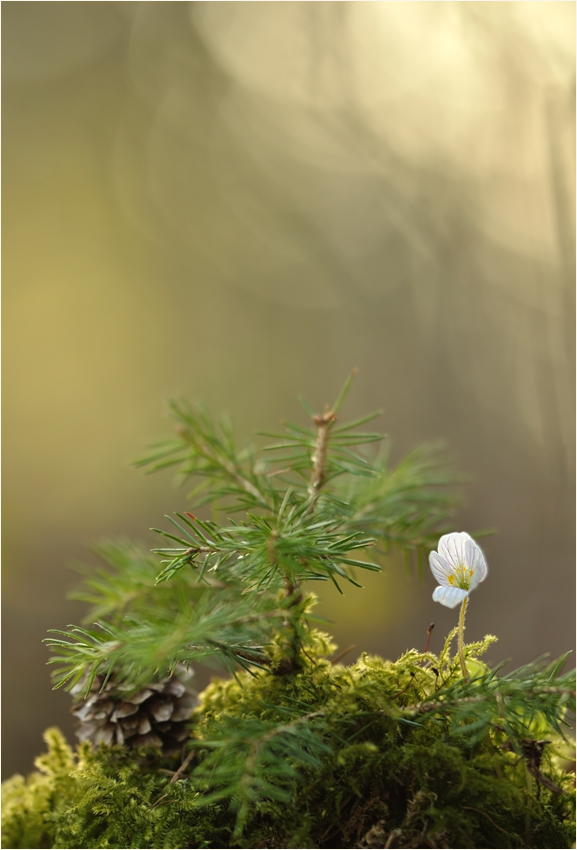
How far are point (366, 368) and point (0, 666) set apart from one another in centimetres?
207

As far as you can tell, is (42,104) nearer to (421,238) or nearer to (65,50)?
(65,50)

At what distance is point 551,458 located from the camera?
2.28m

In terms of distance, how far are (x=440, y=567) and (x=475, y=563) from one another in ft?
0.10

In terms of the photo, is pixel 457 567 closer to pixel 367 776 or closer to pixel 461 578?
pixel 461 578

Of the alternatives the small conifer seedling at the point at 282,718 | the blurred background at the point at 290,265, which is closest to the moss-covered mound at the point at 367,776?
the small conifer seedling at the point at 282,718

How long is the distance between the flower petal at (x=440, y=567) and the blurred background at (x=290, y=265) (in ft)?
5.65

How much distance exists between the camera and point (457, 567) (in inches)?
17.3

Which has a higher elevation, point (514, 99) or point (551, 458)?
point (514, 99)

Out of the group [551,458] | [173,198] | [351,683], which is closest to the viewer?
[351,683]

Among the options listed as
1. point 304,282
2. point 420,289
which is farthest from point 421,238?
point 304,282

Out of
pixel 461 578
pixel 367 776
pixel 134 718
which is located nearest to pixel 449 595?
pixel 461 578

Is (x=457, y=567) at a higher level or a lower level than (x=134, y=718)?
higher

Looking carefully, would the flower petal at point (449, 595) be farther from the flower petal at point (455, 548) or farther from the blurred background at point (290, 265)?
the blurred background at point (290, 265)

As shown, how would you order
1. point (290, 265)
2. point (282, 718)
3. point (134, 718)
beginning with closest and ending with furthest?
point (282, 718) < point (134, 718) < point (290, 265)
